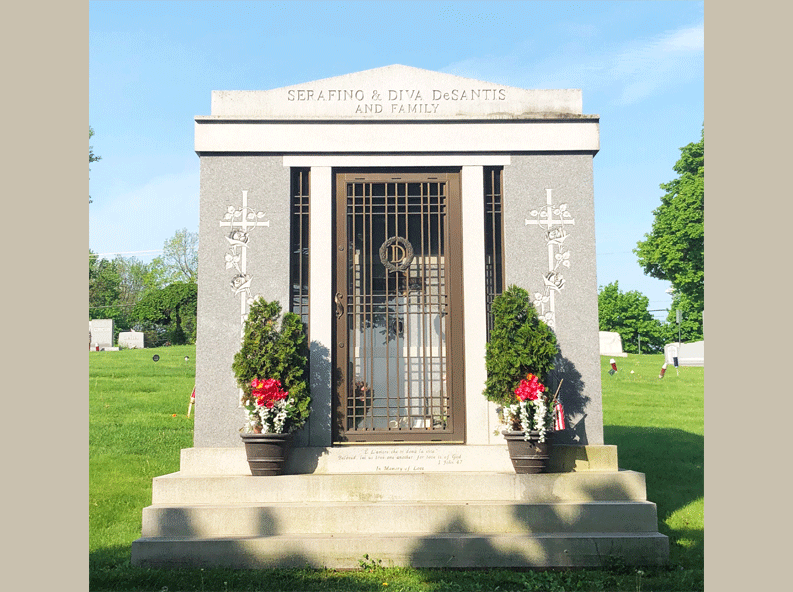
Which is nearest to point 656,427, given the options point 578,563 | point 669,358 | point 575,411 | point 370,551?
point 575,411

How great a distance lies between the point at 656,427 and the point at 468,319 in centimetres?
930

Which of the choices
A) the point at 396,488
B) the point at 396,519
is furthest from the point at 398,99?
the point at 396,519

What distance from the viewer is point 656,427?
15.7 metres

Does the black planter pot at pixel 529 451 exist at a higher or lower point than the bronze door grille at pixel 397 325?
lower

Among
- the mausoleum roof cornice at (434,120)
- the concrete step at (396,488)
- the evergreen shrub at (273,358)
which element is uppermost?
the mausoleum roof cornice at (434,120)

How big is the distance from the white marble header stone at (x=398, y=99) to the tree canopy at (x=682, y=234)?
25505 millimetres

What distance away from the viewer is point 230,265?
26.5ft

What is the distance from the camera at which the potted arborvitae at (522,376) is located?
7.38 m

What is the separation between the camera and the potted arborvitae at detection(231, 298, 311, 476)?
24.1ft

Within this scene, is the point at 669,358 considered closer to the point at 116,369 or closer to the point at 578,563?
the point at 116,369

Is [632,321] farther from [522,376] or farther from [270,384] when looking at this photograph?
[270,384]

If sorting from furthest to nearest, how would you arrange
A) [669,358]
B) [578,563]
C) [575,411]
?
[669,358] → [575,411] → [578,563]

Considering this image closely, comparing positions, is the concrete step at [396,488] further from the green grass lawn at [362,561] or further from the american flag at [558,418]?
the green grass lawn at [362,561]

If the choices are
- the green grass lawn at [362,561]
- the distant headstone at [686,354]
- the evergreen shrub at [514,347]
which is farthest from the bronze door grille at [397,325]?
the distant headstone at [686,354]
